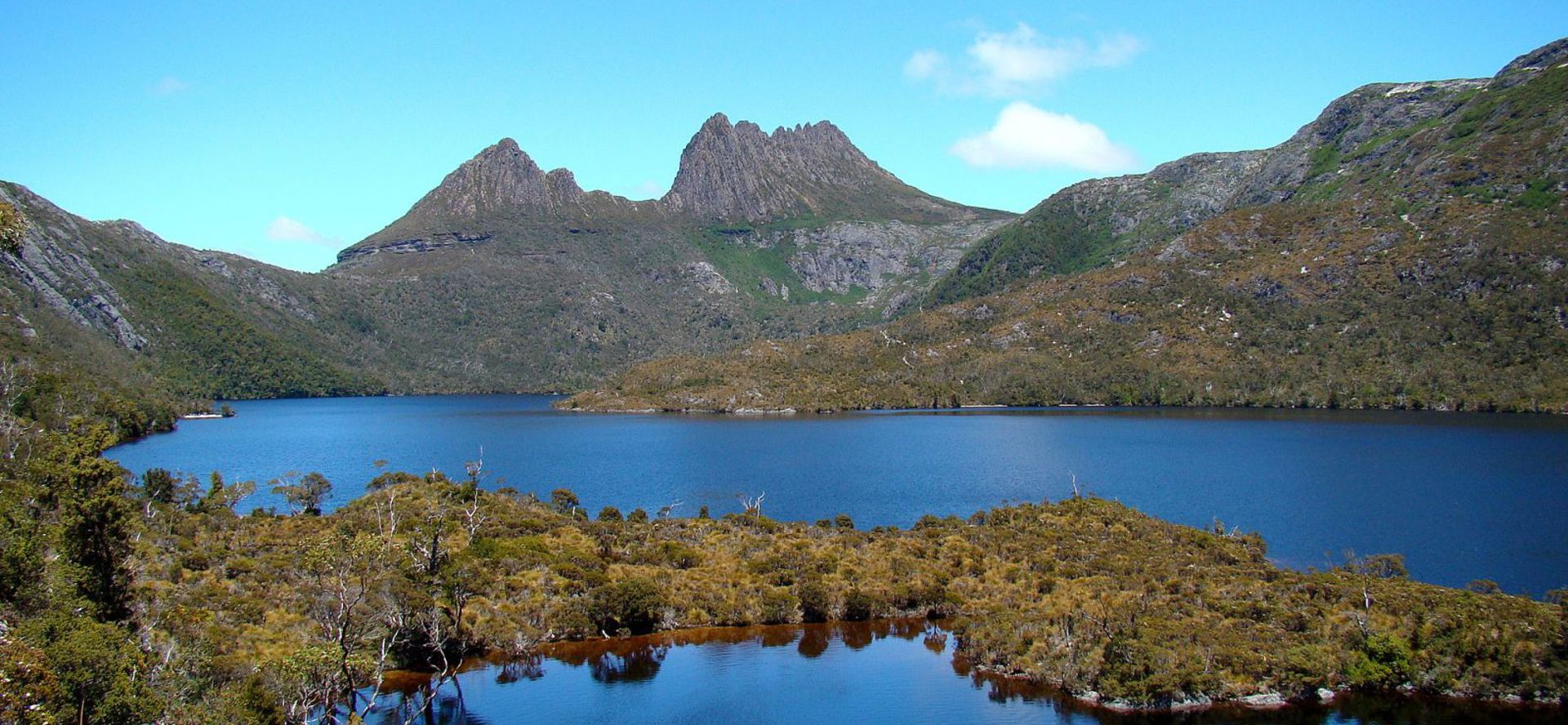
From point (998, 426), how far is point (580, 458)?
8060 centimetres

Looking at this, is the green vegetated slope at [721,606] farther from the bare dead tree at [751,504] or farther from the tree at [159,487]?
the tree at [159,487]

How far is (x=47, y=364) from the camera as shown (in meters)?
162

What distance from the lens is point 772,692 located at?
4134 centimetres

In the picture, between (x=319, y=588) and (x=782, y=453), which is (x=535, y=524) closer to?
(x=319, y=588)

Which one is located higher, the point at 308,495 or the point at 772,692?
the point at 308,495

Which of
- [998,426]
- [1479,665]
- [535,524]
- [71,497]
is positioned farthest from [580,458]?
[1479,665]

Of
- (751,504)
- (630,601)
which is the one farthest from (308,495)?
(630,601)

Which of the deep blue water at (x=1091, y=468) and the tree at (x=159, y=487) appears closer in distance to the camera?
the deep blue water at (x=1091, y=468)

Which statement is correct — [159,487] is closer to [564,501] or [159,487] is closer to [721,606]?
Answer: [564,501]

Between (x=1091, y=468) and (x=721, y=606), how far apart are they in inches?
2972

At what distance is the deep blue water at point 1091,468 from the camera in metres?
75.8

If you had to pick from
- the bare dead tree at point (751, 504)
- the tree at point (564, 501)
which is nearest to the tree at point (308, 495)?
the tree at point (564, 501)

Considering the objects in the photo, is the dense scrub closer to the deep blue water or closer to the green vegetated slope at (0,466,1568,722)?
the green vegetated slope at (0,466,1568,722)

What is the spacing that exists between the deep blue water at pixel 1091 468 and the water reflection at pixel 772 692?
31.4m
